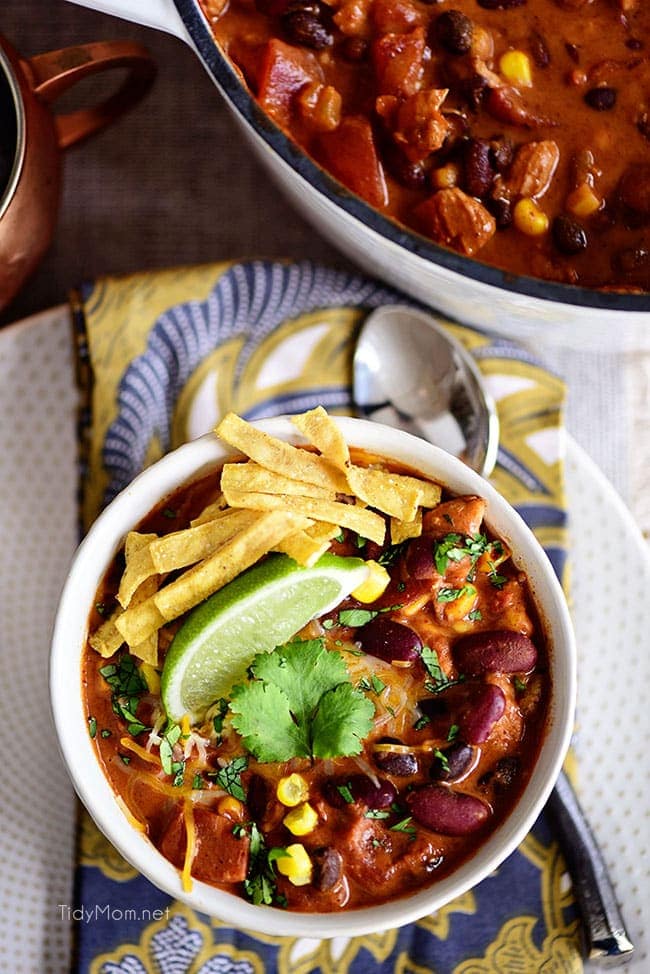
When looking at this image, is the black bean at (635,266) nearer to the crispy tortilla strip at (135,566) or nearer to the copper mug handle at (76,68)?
the crispy tortilla strip at (135,566)

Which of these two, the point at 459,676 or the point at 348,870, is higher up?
the point at 459,676

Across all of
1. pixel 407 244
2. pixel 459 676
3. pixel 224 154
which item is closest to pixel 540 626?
pixel 459 676

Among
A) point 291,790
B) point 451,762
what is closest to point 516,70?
point 451,762

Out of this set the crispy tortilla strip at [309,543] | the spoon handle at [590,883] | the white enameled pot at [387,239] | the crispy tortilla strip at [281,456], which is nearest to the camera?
the white enameled pot at [387,239]

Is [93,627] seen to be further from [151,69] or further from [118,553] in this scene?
[151,69]

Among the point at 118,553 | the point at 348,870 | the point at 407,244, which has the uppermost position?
the point at 407,244

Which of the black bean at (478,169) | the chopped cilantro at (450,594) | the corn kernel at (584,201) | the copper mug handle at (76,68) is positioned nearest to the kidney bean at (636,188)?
the corn kernel at (584,201)
